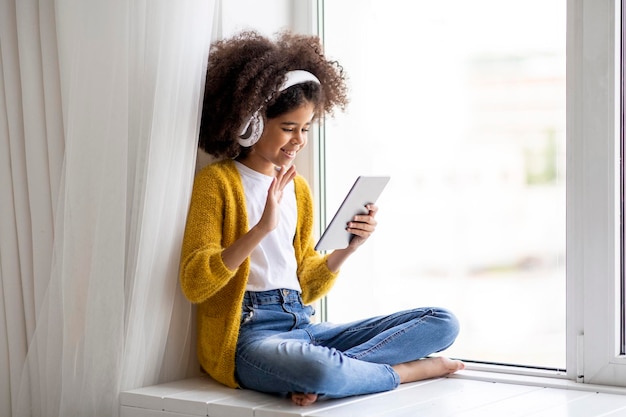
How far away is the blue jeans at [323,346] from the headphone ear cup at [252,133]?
0.32m

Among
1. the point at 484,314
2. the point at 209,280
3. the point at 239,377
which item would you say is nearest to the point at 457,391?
the point at 484,314

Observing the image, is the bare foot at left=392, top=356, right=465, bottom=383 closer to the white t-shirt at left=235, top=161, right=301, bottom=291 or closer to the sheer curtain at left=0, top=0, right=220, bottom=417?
the white t-shirt at left=235, top=161, right=301, bottom=291

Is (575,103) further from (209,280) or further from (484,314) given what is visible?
(209,280)

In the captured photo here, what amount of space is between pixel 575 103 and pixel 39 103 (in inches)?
41.6

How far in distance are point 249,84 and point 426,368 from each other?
69cm

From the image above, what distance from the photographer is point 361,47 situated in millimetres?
2068

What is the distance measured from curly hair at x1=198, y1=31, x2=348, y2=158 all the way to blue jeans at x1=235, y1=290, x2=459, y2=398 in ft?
1.13

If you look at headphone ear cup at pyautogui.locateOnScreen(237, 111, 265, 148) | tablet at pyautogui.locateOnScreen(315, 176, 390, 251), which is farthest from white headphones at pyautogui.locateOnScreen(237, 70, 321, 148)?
tablet at pyautogui.locateOnScreen(315, 176, 390, 251)

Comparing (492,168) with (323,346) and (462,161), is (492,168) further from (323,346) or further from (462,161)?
(323,346)

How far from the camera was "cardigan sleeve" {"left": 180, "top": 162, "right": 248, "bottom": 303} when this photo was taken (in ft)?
5.43

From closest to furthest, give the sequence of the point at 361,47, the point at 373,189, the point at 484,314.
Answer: the point at 373,189 → the point at 484,314 → the point at 361,47

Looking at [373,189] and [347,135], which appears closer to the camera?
[373,189]

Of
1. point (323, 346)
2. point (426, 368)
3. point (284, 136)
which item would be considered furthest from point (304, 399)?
point (284, 136)

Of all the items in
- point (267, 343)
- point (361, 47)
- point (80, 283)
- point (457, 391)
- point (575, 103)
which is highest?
point (361, 47)
